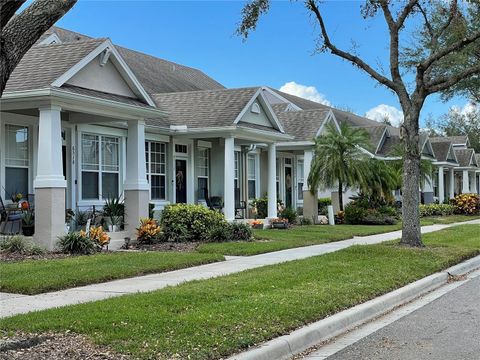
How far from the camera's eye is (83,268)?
11.0 m

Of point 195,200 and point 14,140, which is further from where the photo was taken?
point 195,200

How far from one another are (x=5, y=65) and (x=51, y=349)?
106 inches

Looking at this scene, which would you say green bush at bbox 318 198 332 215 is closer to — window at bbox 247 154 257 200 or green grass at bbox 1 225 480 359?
window at bbox 247 154 257 200

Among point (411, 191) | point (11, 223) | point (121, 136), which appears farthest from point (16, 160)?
point (411, 191)

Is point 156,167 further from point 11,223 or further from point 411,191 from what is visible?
point 411,191

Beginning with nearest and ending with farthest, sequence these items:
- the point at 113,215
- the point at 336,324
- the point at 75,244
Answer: the point at 336,324 < the point at 75,244 < the point at 113,215

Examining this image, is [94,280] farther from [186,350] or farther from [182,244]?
[182,244]

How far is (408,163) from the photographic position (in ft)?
48.9

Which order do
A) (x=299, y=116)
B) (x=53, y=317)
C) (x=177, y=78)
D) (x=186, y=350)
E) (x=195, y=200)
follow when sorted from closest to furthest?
(x=186, y=350)
(x=53, y=317)
(x=195, y=200)
(x=299, y=116)
(x=177, y=78)

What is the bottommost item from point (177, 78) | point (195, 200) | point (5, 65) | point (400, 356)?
point (400, 356)

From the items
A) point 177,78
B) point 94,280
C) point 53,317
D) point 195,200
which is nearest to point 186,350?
point 53,317

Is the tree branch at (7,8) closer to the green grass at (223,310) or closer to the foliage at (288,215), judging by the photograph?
the green grass at (223,310)

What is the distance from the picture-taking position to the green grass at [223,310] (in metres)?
6.02

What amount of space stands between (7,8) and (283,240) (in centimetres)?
1297
